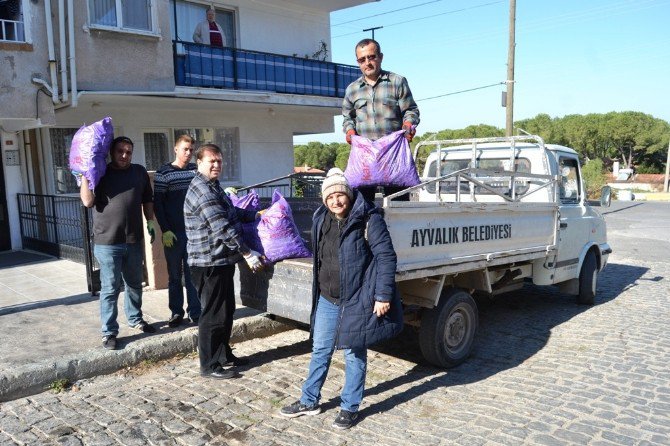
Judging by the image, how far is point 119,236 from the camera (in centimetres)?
471

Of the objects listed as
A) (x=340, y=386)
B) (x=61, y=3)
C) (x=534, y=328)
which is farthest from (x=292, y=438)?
(x=61, y=3)

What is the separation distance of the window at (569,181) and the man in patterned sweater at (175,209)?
439 centimetres

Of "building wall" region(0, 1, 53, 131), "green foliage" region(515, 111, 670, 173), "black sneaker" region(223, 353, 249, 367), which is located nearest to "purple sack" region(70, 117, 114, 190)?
"black sneaker" region(223, 353, 249, 367)

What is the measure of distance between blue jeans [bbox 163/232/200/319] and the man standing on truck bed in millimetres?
1879

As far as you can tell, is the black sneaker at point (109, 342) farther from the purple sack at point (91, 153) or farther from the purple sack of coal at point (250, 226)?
the purple sack of coal at point (250, 226)

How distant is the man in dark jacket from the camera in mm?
3555

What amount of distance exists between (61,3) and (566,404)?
29.4 feet

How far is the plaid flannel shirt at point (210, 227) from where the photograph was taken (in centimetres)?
423

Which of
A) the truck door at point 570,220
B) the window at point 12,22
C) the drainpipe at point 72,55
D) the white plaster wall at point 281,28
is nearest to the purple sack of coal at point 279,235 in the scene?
the truck door at point 570,220

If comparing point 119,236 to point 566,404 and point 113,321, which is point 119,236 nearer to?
point 113,321

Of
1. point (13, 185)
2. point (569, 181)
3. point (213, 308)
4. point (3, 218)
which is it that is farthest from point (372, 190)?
point (3, 218)

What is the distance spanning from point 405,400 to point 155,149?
9.27 m

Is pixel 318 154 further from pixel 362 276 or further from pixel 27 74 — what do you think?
pixel 362 276

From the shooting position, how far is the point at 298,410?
387 centimetres
